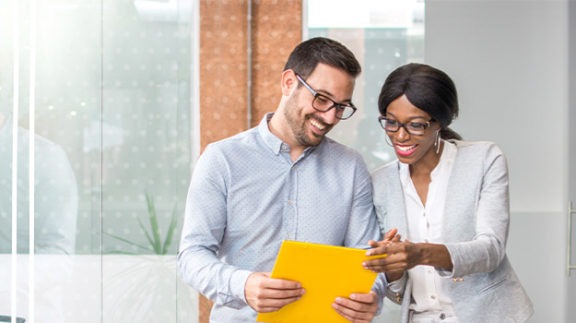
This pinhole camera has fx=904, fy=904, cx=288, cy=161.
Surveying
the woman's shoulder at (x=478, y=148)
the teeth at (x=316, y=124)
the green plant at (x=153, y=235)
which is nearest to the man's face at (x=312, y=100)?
the teeth at (x=316, y=124)

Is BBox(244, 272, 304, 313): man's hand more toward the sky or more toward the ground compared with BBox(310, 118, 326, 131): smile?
more toward the ground

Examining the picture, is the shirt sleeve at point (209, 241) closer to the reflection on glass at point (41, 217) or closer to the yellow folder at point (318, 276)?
the yellow folder at point (318, 276)

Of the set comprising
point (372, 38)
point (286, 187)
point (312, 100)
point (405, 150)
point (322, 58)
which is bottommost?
point (286, 187)

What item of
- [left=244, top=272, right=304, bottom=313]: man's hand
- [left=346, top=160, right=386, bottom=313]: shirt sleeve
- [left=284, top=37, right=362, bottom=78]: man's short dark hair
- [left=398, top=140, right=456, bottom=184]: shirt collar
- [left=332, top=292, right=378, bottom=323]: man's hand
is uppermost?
[left=284, top=37, right=362, bottom=78]: man's short dark hair

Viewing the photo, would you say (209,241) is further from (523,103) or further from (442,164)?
(523,103)

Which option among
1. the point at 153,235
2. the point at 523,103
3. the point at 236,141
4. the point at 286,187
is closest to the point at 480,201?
the point at 286,187

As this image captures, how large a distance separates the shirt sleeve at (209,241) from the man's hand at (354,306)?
0.23 m

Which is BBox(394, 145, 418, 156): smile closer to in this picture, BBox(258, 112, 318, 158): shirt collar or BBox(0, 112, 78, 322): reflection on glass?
BBox(258, 112, 318, 158): shirt collar

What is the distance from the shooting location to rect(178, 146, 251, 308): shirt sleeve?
2.17 metres

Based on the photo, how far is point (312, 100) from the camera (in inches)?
92.0

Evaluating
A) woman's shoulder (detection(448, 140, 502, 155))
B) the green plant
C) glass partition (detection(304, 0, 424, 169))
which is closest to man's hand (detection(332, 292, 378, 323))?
woman's shoulder (detection(448, 140, 502, 155))

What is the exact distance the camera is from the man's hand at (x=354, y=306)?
2148mm

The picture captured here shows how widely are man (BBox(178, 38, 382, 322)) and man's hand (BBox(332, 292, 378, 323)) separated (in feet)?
0.62

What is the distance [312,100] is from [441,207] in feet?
1.50
